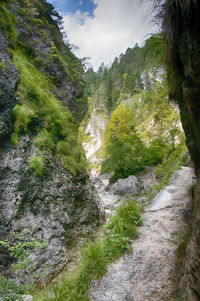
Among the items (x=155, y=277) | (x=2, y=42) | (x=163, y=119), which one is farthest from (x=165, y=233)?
(x=163, y=119)

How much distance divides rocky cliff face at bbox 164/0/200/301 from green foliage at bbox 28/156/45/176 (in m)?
4.44

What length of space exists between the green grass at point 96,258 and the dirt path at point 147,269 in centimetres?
18

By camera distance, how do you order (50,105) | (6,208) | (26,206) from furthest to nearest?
(50,105)
(26,206)
(6,208)

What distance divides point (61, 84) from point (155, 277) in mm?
10751

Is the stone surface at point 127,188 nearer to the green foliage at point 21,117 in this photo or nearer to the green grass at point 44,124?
the green grass at point 44,124

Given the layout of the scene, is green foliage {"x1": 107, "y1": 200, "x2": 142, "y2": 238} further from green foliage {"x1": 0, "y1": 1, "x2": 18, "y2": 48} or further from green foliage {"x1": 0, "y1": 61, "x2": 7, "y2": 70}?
green foliage {"x1": 0, "y1": 1, "x2": 18, "y2": 48}

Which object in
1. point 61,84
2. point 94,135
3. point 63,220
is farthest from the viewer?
point 94,135

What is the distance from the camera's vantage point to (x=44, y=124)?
6066mm

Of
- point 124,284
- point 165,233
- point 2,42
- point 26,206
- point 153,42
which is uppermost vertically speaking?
point 2,42

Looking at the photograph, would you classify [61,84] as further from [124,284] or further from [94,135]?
[94,135]

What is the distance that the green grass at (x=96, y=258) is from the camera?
8.97 feet

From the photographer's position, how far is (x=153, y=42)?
342 centimetres

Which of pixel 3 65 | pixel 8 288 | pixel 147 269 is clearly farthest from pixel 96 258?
pixel 3 65

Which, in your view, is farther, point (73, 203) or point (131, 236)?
point (73, 203)
